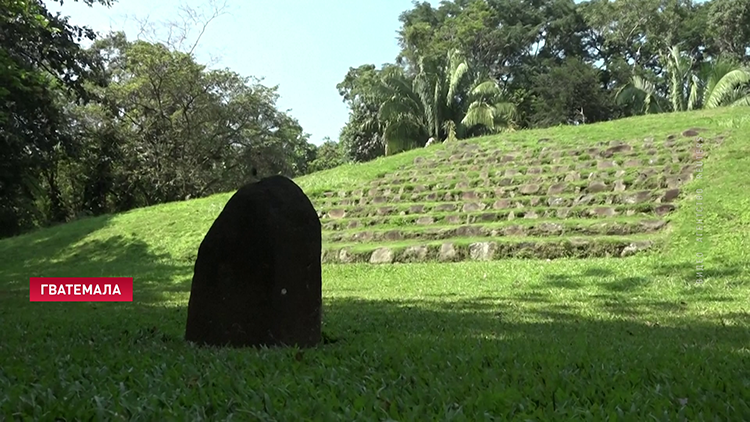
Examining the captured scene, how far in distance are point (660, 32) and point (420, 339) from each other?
1424 inches

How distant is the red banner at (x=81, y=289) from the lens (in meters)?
10.4

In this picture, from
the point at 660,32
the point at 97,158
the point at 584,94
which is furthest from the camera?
the point at 660,32

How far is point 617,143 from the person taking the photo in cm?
1677

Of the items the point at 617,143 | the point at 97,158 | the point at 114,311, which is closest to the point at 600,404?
the point at 114,311

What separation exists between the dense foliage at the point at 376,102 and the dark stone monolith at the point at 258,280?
47.3ft

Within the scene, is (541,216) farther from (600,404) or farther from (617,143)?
(600,404)

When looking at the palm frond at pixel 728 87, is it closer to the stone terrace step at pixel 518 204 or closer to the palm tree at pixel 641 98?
the palm tree at pixel 641 98

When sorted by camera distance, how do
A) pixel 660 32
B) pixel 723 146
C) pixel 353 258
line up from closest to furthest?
pixel 353 258 → pixel 723 146 → pixel 660 32

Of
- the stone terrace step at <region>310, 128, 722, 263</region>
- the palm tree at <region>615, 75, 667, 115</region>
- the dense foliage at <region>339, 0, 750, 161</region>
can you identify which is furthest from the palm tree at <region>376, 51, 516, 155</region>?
the stone terrace step at <region>310, 128, 722, 263</region>

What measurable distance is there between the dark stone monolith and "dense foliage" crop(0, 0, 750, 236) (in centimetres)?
1441

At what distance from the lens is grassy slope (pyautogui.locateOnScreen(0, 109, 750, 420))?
282 centimetres

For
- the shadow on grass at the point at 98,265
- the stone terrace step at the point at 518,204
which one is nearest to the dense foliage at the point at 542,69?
the stone terrace step at the point at 518,204

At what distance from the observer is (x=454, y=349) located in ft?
14.3

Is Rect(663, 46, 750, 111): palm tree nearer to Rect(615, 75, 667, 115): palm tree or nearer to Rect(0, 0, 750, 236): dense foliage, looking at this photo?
Rect(0, 0, 750, 236): dense foliage
